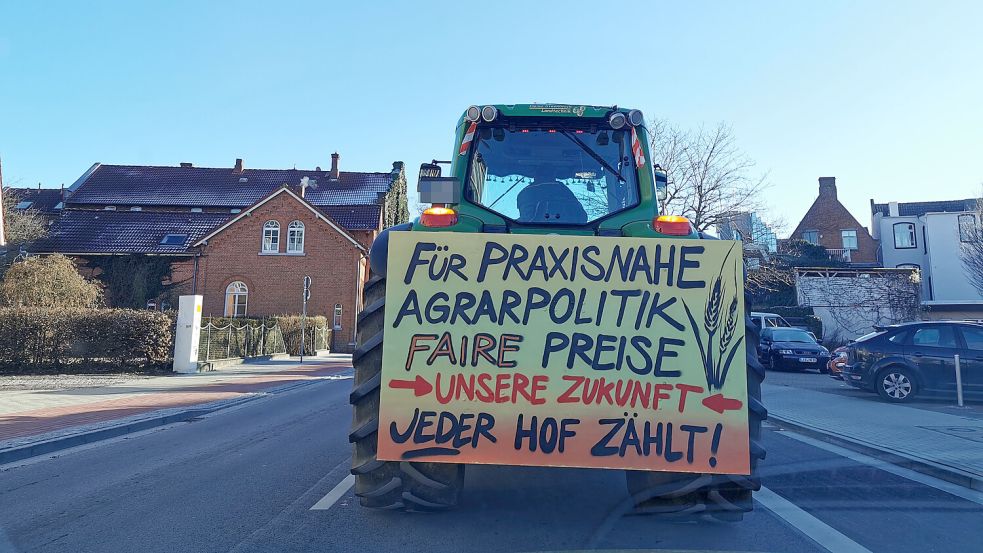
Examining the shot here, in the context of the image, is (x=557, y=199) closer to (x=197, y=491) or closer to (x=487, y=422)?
(x=487, y=422)

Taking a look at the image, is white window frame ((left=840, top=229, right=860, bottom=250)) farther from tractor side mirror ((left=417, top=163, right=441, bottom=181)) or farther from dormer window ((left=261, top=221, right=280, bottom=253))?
tractor side mirror ((left=417, top=163, right=441, bottom=181))

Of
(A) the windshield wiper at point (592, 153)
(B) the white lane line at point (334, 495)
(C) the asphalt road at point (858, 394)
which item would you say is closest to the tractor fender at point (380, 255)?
(A) the windshield wiper at point (592, 153)

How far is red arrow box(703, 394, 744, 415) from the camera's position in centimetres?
359

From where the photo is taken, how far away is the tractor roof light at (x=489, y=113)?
15.7 ft

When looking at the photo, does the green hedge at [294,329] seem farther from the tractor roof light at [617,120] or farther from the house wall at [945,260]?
the house wall at [945,260]

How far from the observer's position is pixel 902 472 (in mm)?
6273

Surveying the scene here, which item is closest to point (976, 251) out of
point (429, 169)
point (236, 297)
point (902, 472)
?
point (902, 472)

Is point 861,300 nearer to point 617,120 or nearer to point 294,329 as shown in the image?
point 294,329

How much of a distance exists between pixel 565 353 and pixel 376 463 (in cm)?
133

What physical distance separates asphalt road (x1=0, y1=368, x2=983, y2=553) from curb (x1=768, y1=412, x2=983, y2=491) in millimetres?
192

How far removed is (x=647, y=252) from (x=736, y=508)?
1.64 m

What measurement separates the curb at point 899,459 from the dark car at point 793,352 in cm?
1185

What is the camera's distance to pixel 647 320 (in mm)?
3686

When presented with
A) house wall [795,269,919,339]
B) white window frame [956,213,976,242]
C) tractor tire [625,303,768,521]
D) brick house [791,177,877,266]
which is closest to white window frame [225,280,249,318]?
house wall [795,269,919,339]
